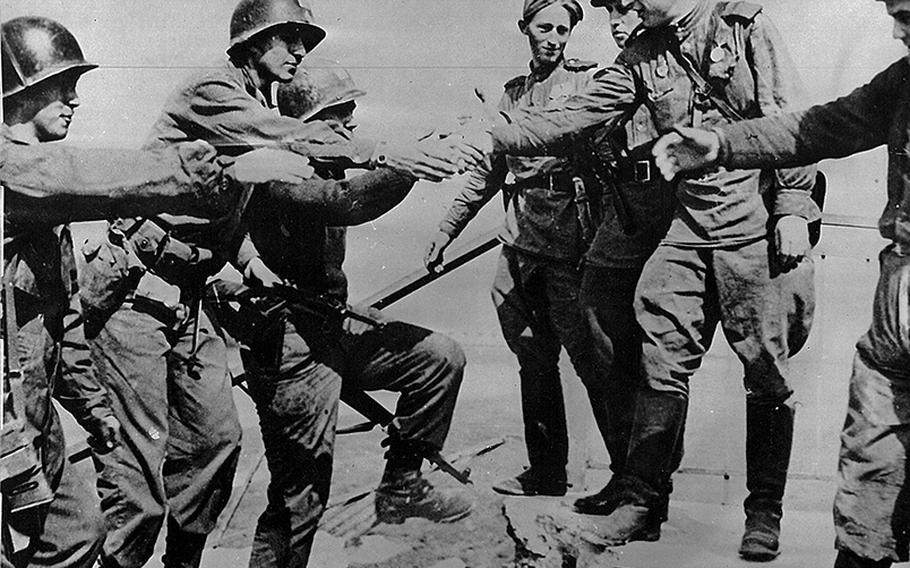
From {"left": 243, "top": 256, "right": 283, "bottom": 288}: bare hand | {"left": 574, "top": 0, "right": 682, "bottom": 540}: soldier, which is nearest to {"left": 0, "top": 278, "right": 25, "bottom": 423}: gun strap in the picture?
{"left": 243, "top": 256, "right": 283, "bottom": 288}: bare hand

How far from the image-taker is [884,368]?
3961 mm

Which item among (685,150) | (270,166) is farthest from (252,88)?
(685,150)

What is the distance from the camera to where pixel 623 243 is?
4.23 metres

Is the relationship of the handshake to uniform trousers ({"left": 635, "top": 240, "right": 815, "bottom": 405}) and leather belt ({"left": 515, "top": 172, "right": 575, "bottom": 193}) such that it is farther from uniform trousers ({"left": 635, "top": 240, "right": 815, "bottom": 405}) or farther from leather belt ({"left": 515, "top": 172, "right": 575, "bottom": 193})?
uniform trousers ({"left": 635, "top": 240, "right": 815, "bottom": 405})

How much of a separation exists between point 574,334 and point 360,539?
45.4 inches

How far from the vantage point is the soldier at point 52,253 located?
13.7 ft

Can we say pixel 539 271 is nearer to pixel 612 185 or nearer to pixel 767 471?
pixel 612 185

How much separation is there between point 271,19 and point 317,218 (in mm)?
772

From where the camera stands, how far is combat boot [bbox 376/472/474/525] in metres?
4.46

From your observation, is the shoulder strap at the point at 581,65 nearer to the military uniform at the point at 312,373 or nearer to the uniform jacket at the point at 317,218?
the uniform jacket at the point at 317,218

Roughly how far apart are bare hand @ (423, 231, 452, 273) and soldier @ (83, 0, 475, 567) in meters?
0.48

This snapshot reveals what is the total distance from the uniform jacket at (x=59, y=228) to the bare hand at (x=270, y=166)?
110 millimetres

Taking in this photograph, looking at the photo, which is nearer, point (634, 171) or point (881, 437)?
point (881, 437)

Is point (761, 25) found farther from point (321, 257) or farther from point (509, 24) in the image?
point (321, 257)
